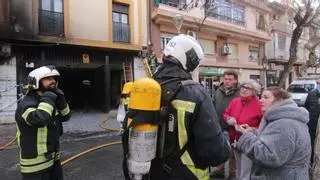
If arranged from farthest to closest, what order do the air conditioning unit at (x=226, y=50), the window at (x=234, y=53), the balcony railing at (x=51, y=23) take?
1. the window at (x=234, y=53)
2. the air conditioning unit at (x=226, y=50)
3. the balcony railing at (x=51, y=23)

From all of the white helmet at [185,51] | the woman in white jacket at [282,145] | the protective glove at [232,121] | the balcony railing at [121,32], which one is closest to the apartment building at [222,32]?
the balcony railing at [121,32]

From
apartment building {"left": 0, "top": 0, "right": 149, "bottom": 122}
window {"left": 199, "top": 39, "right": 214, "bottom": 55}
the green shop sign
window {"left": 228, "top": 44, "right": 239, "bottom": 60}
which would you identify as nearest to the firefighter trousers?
apartment building {"left": 0, "top": 0, "right": 149, "bottom": 122}

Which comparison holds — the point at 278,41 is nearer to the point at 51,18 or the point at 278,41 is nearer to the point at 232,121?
the point at 51,18

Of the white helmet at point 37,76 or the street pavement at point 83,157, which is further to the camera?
the street pavement at point 83,157

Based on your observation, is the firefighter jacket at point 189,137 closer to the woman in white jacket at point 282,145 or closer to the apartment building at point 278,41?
the woman in white jacket at point 282,145

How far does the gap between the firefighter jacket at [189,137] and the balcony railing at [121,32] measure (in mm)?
14990

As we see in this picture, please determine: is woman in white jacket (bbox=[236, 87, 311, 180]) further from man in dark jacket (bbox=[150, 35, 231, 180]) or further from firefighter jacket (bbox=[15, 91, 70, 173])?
firefighter jacket (bbox=[15, 91, 70, 173])

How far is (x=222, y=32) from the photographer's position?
76.6 feet

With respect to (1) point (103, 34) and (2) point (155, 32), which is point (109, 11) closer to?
(1) point (103, 34)

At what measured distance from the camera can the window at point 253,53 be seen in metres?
27.9

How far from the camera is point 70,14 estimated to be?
50.2 feet

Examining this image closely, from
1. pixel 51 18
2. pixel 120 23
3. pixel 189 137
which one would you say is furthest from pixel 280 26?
pixel 189 137

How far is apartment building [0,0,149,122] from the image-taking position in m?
13.5

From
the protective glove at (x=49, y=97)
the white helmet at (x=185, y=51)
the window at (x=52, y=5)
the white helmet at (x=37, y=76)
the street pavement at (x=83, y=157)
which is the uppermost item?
the window at (x=52, y=5)
